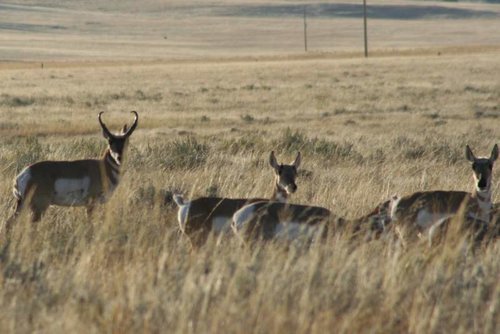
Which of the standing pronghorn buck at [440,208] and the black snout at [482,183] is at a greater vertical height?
the black snout at [482,183]

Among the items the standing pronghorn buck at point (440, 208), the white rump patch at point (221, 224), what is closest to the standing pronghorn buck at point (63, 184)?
the white rump patch at point (221, 224)

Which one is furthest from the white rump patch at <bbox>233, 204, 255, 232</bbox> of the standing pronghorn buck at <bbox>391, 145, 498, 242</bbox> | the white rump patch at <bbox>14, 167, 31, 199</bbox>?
the white rump patch at <bbox>14, 167, 31, 199</bbox>

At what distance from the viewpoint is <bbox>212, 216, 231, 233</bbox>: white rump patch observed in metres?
7.04

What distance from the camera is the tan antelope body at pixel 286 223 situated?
6.53m

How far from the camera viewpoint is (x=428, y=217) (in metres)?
7.36

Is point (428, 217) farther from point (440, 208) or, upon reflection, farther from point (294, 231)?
point (294, 231)

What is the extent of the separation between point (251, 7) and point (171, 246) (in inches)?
5160

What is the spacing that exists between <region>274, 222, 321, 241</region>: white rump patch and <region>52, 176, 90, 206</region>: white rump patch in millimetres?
2463

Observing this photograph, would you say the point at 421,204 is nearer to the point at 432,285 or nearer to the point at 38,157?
the point at 432,285

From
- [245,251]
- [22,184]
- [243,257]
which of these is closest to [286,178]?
[22,184]

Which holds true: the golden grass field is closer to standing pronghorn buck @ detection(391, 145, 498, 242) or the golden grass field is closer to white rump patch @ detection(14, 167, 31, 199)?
white rump patch @ detection(14, 167, 31, 199)

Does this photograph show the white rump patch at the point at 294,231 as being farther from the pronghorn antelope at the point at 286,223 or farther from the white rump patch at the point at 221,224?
the white rump patch at the point at 221,224

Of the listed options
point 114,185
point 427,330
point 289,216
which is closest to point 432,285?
point 427,330

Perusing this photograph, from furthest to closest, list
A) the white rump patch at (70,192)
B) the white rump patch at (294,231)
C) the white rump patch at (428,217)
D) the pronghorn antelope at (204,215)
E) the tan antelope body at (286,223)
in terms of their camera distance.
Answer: the white rump patch at (70,192), the white rump patch at (428,217), the pronghorn antelope at (204,215), the tan antelope body at (286,223), the white rump patch at (294,231)
